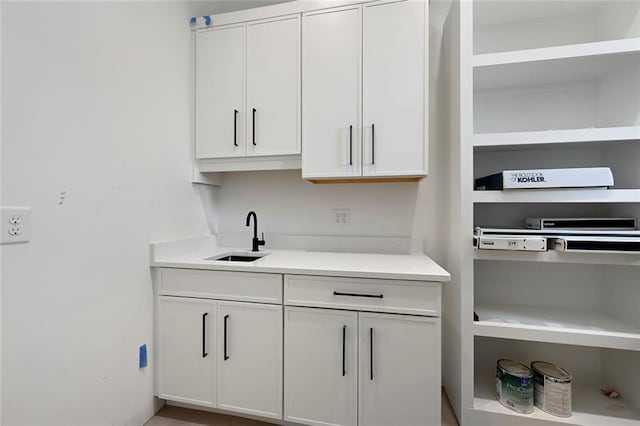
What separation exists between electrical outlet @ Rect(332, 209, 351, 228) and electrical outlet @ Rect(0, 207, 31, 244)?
59.9 inches

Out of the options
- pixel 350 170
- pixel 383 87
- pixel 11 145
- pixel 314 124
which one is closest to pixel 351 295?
pixel 350 170

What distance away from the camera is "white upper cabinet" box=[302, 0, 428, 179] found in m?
1.56

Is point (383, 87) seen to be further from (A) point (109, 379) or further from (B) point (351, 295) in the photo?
(A) point (109, 379)

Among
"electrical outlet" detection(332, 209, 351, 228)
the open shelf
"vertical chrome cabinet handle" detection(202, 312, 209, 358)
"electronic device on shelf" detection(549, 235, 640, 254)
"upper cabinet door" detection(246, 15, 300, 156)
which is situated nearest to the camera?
"electronic device on shelf" detection(549, 235, 640, 254)

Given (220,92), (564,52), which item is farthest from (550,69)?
(220,92)

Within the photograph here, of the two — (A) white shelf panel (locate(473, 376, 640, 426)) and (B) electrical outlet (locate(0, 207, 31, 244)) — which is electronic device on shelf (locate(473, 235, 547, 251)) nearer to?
(A) white shelf panel (locate(473, 376, 640, 426))

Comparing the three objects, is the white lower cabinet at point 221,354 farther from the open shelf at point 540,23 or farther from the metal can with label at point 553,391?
the open shelf at point 540,23

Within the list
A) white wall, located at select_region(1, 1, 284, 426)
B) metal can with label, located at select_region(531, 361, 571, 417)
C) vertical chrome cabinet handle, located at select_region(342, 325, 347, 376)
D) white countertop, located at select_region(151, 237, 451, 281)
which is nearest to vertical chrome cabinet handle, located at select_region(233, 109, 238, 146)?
white wall, located at select_region(1, 1, 284, 426)

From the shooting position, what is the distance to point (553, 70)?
1.48 meters

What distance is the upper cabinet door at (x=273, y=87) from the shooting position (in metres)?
1.72

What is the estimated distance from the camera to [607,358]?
1580mm

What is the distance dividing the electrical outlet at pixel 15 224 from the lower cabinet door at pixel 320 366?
41.0 inches

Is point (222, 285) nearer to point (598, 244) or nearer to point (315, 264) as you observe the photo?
point (315, 264)

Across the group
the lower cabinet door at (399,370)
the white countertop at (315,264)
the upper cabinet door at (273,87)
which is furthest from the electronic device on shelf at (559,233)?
the upper cabinet door at (273,87)
